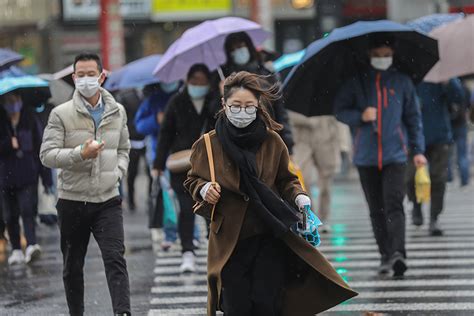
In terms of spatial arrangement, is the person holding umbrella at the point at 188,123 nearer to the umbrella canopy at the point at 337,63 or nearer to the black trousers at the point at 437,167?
the umbrella canopy at the point at 337,63

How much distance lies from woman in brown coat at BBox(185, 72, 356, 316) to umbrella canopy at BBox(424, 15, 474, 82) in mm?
6107

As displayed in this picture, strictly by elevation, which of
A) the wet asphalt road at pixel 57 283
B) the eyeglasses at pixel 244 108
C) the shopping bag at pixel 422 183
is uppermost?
the eyeglasses at pixel 244 108

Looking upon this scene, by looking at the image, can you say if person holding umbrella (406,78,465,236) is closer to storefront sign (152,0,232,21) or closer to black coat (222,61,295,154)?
black coat (222,61,295,154)

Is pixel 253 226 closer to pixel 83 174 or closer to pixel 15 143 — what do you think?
pixel 83 174

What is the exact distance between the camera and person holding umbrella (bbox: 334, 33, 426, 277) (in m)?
9.76

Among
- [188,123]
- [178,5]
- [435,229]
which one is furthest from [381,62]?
[178,5]

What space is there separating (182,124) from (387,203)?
2.11 m

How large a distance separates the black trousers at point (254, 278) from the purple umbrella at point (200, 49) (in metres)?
5.33

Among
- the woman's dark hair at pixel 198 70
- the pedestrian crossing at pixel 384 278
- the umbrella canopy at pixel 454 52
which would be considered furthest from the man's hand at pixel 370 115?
the umbrella canopy at pixel 454 52

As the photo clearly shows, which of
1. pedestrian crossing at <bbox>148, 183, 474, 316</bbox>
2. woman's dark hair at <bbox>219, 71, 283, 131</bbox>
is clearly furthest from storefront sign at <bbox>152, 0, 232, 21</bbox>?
woman's dark hair at <bbox>219, 71, 283, 131</bbox>

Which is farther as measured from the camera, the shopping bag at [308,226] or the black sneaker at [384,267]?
the black sneaker at [384,267]

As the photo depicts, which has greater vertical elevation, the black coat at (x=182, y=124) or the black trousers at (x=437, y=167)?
the black coat at (x=182, y=124)

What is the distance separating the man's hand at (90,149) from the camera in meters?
7.50

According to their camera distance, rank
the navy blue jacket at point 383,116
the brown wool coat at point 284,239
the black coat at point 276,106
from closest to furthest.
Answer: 1. the brown wool coat at point 284,239
2. the navy blue jacket at point 383,116
3. the black coat at point 276,106
